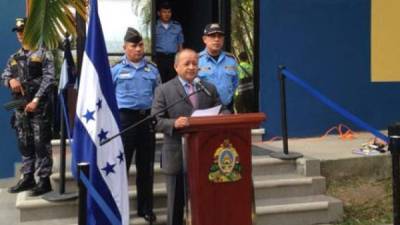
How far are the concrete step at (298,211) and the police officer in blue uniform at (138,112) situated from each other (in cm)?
120

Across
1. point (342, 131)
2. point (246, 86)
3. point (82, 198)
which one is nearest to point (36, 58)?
point (82, 198)

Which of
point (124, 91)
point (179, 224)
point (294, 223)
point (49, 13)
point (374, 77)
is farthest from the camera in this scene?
point (374, 77)

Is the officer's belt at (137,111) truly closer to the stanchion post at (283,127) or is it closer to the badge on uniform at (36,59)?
the badge on uniform at (36,59)

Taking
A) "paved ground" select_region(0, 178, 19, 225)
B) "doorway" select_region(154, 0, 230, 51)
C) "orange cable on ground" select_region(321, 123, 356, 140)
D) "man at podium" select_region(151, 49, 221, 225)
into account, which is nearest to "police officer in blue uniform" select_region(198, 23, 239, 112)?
"man at podium" select_region(151, 49, 221, 225)

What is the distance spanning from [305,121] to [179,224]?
4.19 metres

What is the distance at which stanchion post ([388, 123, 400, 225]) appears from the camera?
459 cm

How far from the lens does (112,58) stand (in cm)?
815

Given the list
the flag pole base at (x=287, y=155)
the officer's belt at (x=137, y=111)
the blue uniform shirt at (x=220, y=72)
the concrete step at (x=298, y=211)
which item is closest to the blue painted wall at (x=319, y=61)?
the flag pole base at (x=287, y=155)

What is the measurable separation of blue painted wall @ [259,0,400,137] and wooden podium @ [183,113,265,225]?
3976 mm

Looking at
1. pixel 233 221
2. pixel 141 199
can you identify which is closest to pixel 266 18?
pixel 141 199

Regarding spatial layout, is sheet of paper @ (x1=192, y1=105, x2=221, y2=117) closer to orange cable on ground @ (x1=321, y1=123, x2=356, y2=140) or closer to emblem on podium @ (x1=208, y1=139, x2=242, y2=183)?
emblem on podium @ (x1=208, y1=139, x2=242, y2=183)

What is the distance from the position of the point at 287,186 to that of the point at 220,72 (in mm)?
1494

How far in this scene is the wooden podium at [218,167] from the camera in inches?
167

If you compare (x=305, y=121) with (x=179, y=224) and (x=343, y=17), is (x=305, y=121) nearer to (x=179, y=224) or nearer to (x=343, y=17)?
(x=343, y=17)
